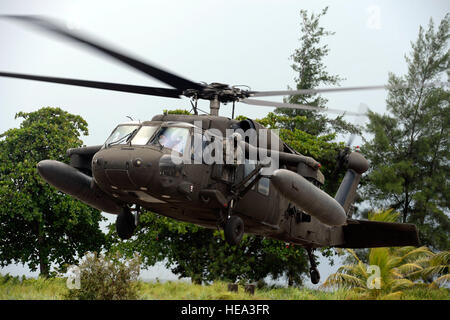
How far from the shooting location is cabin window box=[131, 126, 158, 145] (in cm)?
1080

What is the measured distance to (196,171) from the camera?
437 inches

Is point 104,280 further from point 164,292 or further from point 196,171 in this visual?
point 196,171

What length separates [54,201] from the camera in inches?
998

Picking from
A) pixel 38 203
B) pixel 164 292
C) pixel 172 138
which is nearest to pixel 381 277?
pixel 164 292

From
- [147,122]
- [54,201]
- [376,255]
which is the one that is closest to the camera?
[147,122]

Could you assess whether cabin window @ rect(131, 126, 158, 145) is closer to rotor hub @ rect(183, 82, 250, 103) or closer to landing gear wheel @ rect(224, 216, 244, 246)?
rotor hub @ rect(183, 82, 250, 103)

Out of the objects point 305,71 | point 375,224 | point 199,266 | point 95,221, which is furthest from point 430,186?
point 95,221

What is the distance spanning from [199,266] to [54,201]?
28.6 feet

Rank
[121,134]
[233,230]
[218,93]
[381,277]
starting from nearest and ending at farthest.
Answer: [121,134] → [233,230] → [218,93] → [381,277]

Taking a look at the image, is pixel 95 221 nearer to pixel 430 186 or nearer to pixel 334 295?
pixel 334 295

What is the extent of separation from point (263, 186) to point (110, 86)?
4.40m

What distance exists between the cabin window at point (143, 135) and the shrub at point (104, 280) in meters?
3.09
